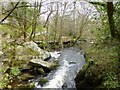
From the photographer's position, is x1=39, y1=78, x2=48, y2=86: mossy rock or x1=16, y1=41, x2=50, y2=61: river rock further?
x1=16, y1=41, x2=50, y2=61: river rock

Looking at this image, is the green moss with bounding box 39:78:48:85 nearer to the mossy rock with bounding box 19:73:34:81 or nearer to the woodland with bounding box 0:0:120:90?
the woodland with bounding box 0:0:120:90

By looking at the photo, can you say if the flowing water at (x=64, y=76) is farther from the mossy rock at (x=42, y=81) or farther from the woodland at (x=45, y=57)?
the woodland at (x=45, y=57)

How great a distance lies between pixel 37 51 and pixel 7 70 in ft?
7.53

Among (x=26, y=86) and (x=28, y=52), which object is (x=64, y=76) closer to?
(x=26, y=86)

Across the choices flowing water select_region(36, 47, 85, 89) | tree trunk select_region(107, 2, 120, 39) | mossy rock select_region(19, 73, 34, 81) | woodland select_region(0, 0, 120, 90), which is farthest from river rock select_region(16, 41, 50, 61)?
tree trunk select_region(107, 2, 120, 39)

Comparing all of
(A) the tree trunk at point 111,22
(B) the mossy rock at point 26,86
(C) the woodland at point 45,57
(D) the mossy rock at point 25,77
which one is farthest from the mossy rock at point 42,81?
(A) the tree trunk at point 111,22

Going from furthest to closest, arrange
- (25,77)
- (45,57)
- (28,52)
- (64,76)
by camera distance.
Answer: (45,57) < (28,52) < (64,76) < (25,77)

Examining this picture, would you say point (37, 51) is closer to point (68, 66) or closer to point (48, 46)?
point (68, 66)

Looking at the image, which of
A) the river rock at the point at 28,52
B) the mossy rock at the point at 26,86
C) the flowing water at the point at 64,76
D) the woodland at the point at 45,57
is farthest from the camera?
the river rock at the point at 28,52

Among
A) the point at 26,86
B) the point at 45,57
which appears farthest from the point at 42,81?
the point at 45,57

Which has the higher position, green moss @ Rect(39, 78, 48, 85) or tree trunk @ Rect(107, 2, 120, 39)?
tree trunk @ Rect(107, 2, 120, 39)

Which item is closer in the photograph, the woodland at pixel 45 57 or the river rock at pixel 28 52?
the woodland at pixel 45 57

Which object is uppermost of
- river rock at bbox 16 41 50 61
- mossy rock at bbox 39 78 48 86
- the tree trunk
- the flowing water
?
the tree trunk

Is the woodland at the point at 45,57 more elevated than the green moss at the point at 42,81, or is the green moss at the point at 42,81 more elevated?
the woodland at the point at 45,57
